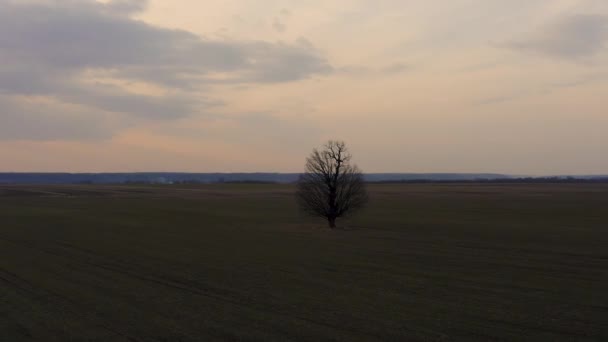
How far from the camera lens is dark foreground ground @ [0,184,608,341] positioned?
49.0 feet

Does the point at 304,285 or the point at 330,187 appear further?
the point at 330,187

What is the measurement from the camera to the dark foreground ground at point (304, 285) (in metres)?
14.9

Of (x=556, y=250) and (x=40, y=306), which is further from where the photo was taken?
(x=556, y=250)

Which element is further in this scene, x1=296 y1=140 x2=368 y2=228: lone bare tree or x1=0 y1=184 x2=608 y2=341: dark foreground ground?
x1=296 y1=140 x2=368 y2=228: lone bare tree

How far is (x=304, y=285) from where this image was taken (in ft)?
69.9

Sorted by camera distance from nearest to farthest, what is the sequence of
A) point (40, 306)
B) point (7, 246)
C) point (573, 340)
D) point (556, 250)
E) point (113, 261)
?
point (573, 340) < point (40, 306) < point (113, 261) < point (556, 250) < point (7, 246)

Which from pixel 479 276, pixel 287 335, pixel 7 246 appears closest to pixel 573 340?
pixel 287 335

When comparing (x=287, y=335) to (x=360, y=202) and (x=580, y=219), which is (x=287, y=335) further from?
(x=580, y=219)

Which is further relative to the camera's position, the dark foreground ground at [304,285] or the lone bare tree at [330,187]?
the lone bare tree at [330,187]

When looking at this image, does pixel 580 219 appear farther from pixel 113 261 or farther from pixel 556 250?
pixel 113 261

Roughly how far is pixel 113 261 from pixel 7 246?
32.7 ft

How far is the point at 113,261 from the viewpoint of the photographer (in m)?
27.2

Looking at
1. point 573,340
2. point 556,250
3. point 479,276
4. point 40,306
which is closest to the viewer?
point 573,340

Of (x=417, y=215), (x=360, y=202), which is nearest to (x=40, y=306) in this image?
(x=360, y=202)
